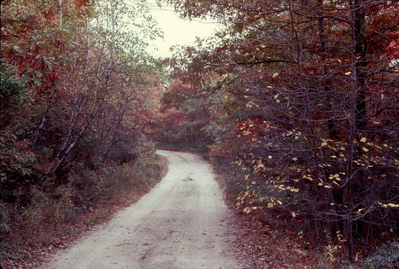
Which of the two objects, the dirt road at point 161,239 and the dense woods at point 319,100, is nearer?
the dense woods at point 319,100

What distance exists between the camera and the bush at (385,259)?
285 inches

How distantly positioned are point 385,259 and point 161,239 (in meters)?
6.05

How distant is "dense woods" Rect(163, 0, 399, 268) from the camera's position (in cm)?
731

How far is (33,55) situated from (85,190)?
→ 9.08 meters

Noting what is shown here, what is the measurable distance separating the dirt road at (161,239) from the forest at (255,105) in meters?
1.12

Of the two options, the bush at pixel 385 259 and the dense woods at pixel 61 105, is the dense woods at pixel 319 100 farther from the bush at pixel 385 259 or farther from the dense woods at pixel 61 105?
the dense woods at pixel 61 105

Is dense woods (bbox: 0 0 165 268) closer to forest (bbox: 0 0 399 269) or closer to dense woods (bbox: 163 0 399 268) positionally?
forest (bbox: 0 0 399 269)

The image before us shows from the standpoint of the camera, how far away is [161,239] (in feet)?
33.4

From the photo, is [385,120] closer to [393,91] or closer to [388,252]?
[393,91]

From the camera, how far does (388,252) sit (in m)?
7.63

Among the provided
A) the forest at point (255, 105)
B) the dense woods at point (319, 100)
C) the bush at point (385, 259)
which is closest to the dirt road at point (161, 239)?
the forest at point (255, 105)

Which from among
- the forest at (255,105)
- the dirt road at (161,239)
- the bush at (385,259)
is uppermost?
the forest at (255,105)

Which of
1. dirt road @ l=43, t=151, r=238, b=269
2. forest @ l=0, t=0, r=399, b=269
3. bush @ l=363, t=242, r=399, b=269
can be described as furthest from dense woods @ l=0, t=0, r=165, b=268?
bush @ l=363, t=242, r=399, b=269

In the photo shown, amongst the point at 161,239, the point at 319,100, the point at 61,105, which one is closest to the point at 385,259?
the point at 319,100
